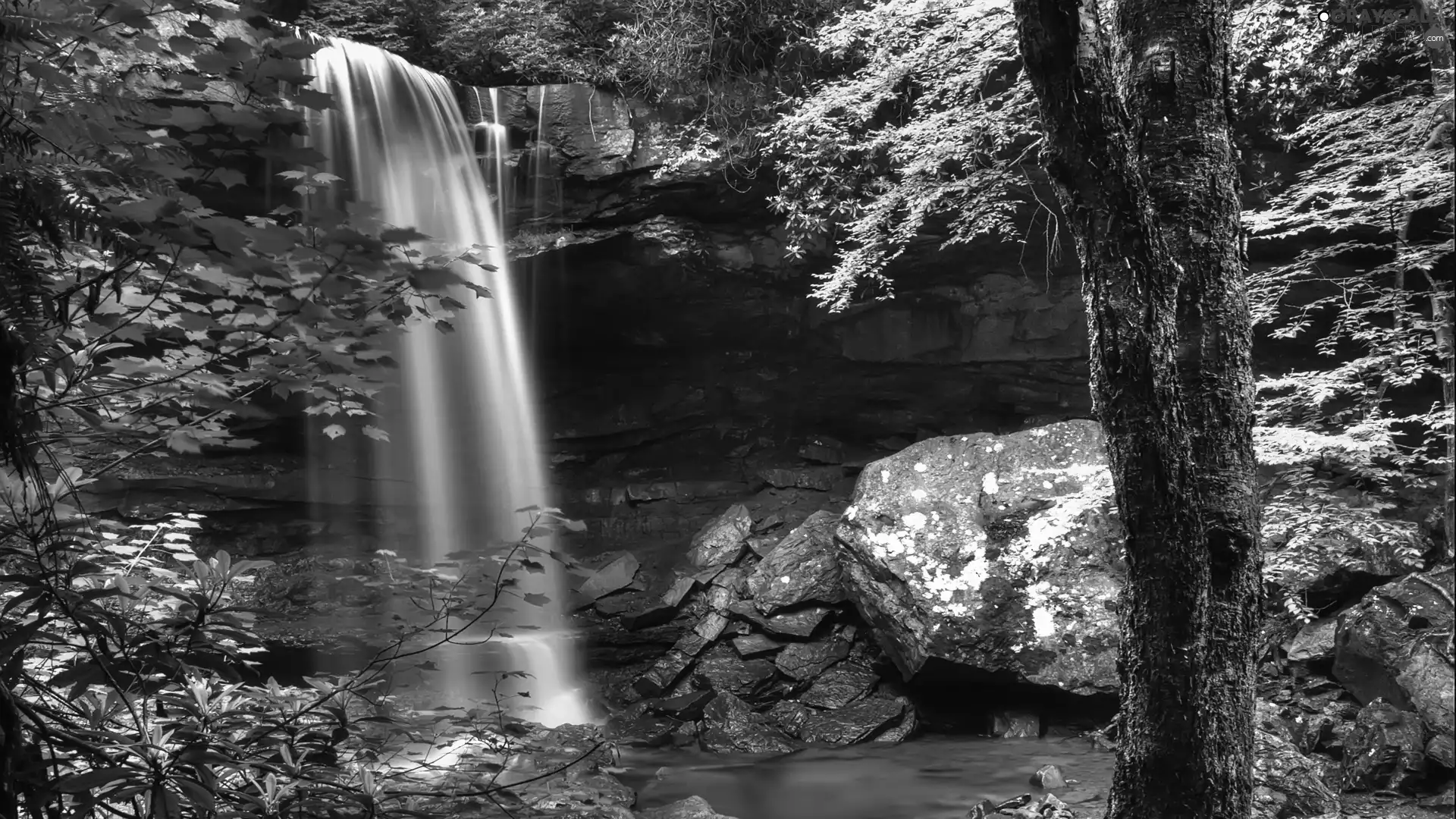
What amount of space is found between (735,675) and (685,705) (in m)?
0.59

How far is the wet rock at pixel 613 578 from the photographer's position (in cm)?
909

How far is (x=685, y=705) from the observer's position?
769cm

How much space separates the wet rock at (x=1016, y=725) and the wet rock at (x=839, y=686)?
1142 mm

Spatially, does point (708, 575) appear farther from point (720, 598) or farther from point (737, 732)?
point (737, 732)

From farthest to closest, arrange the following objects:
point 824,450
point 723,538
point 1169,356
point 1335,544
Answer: point 824,450 → point 723,538 → point 1335,544 → point 1169,356

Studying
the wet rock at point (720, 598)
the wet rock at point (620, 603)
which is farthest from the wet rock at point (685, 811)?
the wet rock at point (620, 603)

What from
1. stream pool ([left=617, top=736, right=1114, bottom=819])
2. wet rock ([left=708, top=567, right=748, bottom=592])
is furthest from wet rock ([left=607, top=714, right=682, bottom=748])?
wet rock ([left=708, top=567, right=748, bottom=592])

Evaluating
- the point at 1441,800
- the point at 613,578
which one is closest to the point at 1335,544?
the point at 1441,800

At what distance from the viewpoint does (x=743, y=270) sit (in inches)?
361

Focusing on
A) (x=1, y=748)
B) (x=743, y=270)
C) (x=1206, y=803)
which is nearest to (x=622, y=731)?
(x=743, y=270)

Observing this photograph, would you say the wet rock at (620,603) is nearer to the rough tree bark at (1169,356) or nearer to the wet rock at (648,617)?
the wet rock at (648,617)

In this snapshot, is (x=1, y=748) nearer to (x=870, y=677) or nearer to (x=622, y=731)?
(x=622, y=731)

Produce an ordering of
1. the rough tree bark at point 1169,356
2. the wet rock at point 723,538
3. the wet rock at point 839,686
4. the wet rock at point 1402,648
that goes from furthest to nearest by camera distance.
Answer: the wet rock at point 723,538, the wet rock at point 839,686, the wet rock at point 1402,648, the rough tree bark at point 1169,356

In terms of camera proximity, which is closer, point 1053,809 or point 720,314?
point 1053,809
